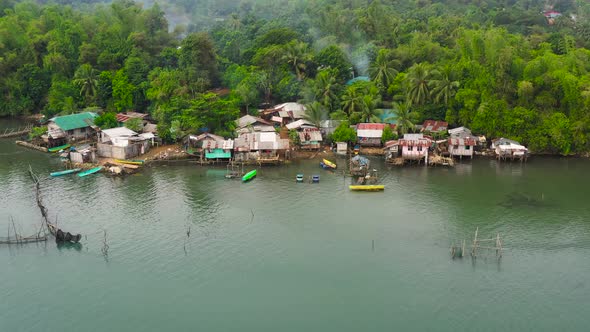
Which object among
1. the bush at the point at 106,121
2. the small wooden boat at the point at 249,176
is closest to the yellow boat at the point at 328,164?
the small wooden boat at the point at 249,176

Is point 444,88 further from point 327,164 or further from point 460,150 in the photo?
point 327,164

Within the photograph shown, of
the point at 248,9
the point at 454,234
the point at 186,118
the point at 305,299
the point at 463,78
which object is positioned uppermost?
the point at 248,9

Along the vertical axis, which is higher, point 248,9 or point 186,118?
point 248,9

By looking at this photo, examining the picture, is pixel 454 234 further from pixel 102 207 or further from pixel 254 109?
pixel 254 109

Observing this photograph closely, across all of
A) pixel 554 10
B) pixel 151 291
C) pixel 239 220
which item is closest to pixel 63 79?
pixel 239 220

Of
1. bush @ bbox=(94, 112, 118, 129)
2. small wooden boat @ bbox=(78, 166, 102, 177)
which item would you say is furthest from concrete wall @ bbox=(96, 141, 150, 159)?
bush @ bbox=(94, 112, 118, 129)

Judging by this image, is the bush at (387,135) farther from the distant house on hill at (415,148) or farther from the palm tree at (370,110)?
the palm tree at (370,110)
